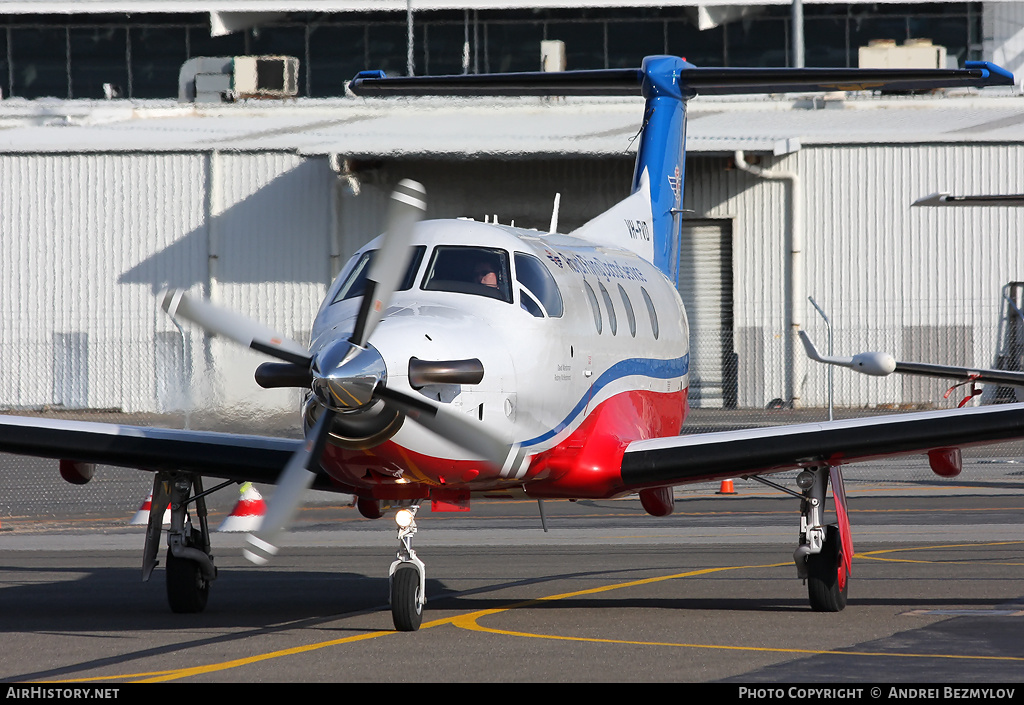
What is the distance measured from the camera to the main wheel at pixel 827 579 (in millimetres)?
11266

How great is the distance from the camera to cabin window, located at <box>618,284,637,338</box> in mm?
12906

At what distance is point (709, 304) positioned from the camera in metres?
34.5

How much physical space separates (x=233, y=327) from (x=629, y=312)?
14.4 ft

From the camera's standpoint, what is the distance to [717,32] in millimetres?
51375

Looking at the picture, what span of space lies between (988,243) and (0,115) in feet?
90.8

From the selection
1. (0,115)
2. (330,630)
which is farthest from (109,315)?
(330,630)

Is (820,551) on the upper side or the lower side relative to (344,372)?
lower

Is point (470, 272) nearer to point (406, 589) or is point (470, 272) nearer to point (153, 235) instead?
point (406, 589)

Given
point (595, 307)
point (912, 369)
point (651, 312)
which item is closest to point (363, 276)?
point (595, 307)

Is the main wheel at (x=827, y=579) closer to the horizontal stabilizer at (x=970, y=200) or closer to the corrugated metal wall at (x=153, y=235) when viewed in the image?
the horizontal stabilizer at (x=970, y=200)

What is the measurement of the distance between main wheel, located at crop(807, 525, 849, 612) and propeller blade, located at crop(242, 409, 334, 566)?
433 cm

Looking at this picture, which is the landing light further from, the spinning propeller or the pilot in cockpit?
the pilot in cockpit

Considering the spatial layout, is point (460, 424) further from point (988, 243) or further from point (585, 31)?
point (585, 31)

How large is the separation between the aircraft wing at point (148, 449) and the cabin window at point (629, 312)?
10.9ft
